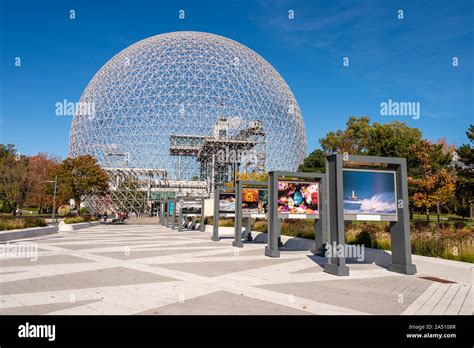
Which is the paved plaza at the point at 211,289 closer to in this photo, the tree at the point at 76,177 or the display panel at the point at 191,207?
the display panel at the point at 191,207

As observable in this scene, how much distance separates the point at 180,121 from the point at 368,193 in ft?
119

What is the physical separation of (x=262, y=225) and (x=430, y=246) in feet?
42.2

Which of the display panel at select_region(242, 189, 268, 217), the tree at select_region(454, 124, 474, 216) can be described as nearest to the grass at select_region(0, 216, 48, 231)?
the display panel at select_region(242, 189, 268, 217)

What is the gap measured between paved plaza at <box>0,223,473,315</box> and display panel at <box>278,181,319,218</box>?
6.40 feet

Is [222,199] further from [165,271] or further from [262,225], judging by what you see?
[165,271]

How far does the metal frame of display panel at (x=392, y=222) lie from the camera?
9.09 metres

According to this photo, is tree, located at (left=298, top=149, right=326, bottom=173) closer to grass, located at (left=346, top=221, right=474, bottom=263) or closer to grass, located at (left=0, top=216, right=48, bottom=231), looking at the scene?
grass, located at (left=346, top=221, right=474, bottom=263)

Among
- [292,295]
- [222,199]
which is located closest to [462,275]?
[292,295]

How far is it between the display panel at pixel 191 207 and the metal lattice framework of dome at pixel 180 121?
52.6ft

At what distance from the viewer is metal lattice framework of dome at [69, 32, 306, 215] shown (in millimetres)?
43625

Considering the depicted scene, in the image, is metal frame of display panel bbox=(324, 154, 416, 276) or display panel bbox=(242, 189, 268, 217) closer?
metal frame of display panel bbox=(324, 154, 416, 276)
